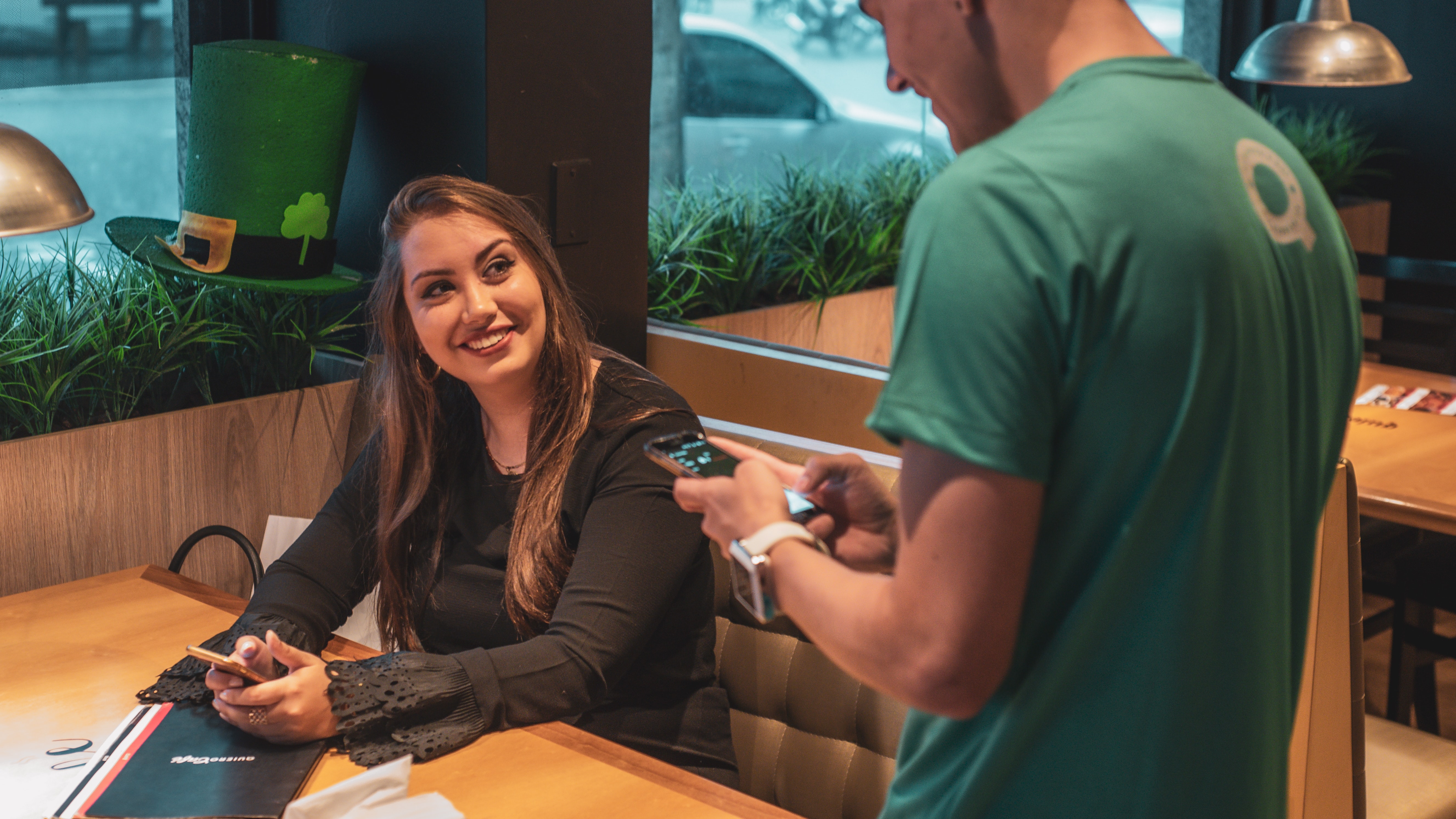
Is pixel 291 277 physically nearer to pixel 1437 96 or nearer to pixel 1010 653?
pixel 1010 653

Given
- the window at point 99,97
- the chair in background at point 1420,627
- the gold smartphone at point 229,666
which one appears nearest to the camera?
the gold smartphone at point 229,666

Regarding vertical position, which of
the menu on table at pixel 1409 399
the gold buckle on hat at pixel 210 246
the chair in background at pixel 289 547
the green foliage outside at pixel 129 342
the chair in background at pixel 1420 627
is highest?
the gold buckle on hat at pixel 210 246

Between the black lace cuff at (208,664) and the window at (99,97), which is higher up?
the window at (99,97)

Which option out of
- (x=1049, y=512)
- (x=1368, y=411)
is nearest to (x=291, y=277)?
(x=1049, y=512)

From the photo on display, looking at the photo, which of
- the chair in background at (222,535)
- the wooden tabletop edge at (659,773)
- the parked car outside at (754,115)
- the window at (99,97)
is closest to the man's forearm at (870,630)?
the wooden tabletop edge at (659,773)

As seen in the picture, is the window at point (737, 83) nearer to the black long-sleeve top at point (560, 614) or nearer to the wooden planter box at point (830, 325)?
the wooden planter box at point (830, 325)

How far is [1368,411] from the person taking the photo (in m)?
2.98

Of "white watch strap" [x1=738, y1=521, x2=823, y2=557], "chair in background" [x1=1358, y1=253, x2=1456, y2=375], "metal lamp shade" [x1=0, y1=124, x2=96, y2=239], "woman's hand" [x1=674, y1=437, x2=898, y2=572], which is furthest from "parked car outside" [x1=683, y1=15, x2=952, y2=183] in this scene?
"white watch strap" [x1=738, y1=521, x2=823, y2=557]

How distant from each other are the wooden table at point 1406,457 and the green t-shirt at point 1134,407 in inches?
63.4

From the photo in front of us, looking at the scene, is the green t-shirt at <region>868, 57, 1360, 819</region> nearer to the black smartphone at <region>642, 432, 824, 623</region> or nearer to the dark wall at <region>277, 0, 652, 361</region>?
the black smartphone at <region>642, 432, 824, 623</region>

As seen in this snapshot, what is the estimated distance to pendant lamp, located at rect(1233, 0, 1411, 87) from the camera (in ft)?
11.2

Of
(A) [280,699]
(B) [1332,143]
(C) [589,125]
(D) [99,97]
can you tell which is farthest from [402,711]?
(B) [1332,143]

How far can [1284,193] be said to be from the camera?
0.73 m

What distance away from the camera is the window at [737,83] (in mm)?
4062
